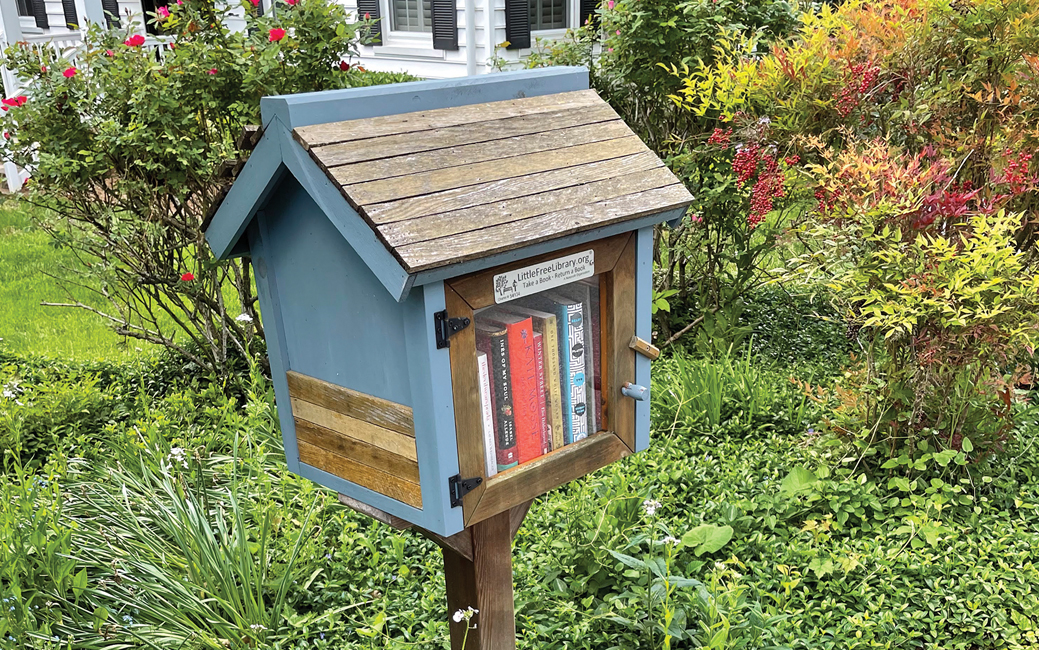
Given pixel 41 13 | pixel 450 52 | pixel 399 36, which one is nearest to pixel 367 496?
pixel 450 52

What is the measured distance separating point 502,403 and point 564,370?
0.18m

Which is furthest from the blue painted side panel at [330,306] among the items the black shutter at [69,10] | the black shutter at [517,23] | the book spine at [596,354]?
the black shutter at [69,10]

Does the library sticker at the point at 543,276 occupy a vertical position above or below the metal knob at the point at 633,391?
above

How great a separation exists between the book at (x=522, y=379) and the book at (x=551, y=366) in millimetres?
22

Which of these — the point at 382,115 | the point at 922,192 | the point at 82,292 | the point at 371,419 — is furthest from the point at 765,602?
the point at 82,292

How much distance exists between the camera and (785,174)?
370 centimetres

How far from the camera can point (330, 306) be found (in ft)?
5.73

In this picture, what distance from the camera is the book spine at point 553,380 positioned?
181 centimetres

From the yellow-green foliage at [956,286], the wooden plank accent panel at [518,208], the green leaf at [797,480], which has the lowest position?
the green leaf at [797,480]

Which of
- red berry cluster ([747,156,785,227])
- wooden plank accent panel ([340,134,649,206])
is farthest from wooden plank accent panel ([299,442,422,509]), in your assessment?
red berry cluster ([747,156,785,227])

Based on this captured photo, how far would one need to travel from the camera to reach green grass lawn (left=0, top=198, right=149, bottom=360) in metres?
5.21

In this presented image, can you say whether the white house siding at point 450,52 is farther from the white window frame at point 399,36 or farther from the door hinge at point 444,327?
the door hinge at point 444,327

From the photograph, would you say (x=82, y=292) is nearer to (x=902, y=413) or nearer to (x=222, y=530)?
(x=222, y=530)

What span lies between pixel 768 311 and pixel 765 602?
265 centimetres
